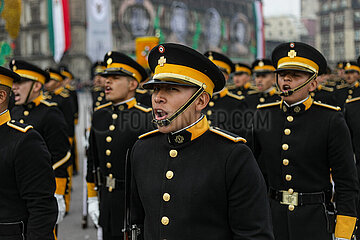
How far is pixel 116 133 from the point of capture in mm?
4395

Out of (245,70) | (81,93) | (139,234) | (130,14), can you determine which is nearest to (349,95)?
(245,70)

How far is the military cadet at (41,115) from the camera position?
4.86 meters

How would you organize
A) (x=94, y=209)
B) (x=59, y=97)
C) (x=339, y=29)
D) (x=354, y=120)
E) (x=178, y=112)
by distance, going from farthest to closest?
(x=339, y=29), (x=59, y=97), (x=354, y=120), (x=94, y=209), (x=178, y=112)

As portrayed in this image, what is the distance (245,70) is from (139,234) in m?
8.56

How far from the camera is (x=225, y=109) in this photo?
641 cm

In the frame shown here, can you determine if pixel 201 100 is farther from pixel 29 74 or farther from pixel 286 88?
pixel 29 74

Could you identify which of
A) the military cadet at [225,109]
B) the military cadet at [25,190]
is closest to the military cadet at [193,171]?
the military cadet at [25,190]

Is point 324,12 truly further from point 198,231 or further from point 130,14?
point 198,231

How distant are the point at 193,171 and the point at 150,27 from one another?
56735mm

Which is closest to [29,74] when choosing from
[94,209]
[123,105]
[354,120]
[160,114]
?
[123,105]

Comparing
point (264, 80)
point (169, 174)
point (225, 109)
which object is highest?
point (264, 80)

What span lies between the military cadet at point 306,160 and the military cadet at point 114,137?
4.14 feet

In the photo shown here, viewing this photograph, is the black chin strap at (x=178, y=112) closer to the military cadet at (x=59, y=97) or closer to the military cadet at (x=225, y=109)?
the military cadet at (x=225, y=109)

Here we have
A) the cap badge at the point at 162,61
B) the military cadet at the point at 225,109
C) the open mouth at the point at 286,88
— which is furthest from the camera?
the military cadet at the point at 225,109
